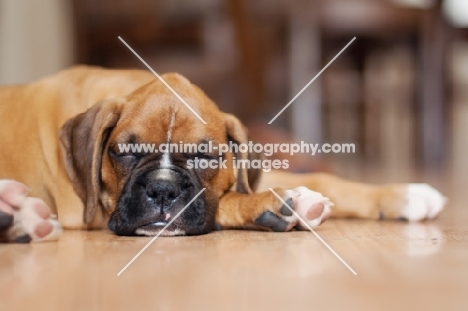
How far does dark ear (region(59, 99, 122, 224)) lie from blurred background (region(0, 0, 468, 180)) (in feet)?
11.2

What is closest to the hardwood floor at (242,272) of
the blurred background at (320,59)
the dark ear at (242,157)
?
the dark ear at (242,157)

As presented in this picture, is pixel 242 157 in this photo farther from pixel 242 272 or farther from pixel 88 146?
pixel 242 272

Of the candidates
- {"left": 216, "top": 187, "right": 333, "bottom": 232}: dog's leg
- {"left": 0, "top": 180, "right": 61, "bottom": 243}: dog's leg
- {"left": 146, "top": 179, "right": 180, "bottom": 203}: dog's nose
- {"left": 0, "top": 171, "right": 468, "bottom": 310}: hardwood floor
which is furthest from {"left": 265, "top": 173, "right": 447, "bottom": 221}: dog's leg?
{"left": 0, "top": 180, "right": 61, "bottom": 243}: dog's leg

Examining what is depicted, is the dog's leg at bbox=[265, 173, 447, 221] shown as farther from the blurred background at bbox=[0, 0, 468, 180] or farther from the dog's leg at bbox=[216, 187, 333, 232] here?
the blurred background at bbox=[0, 0, 468, 180]

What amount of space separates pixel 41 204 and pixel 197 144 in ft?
1.79

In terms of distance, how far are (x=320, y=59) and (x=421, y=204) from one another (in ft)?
16.5

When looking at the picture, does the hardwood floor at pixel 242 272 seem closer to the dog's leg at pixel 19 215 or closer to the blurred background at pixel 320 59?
the dog's leg at pixel 19 215

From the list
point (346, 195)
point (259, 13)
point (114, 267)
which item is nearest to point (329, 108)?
point (259, 13)

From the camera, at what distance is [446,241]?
205 cm

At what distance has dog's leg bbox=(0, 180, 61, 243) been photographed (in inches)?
77.0

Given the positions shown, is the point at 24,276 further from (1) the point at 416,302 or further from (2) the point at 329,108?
(2) the point at 329,108

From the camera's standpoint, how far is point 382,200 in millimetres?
2654

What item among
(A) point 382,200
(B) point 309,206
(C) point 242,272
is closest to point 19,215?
(C) point 242,272

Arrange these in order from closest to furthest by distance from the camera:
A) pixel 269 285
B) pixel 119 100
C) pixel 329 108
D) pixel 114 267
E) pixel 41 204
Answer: pixel 269 285 < pixel 114 267 < pixel 41 204 < pixel 119 100 < pixel 329 108
